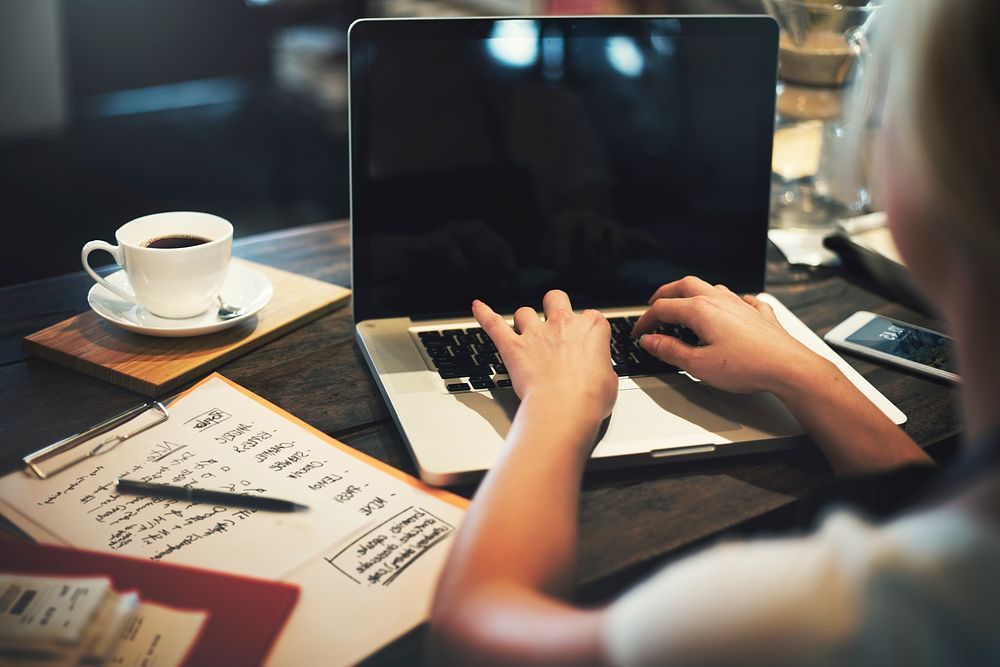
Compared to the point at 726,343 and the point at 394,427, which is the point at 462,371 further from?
the point at 726,343

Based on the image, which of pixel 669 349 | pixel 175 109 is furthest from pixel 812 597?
pixel 175 109

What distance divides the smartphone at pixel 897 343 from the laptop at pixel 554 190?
0.06m

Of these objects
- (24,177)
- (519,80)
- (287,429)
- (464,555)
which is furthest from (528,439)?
(24,177)

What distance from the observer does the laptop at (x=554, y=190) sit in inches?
34.7

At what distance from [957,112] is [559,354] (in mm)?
436

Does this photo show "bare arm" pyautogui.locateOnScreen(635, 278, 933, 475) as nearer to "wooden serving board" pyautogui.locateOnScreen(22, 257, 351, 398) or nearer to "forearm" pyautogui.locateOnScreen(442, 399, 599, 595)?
"forearm" pyautogui.locateOnScreen(442, 399, 599, 595)

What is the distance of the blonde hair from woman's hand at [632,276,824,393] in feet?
1.25

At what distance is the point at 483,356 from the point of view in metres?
0.91

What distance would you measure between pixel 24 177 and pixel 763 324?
297 centimetres

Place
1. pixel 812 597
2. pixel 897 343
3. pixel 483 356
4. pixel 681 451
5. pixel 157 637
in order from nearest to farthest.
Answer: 1. pixel 812 597
2. pixel 157 637
3. pixel 681 451
4. pixel 483 356
5. pixel 897 343

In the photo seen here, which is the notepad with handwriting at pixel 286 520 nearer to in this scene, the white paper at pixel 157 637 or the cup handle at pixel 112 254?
the white paper at pixel 157 637

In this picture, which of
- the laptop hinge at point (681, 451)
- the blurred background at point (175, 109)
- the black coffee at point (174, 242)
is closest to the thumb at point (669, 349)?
the laptop hinge at point (681, 451)

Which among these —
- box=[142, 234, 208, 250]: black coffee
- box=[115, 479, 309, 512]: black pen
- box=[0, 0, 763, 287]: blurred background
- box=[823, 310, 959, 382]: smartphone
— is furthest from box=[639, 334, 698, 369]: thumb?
box=[0, 0, 763, 287]: blurred background

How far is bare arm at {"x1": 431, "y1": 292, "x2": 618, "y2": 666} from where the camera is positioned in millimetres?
523
